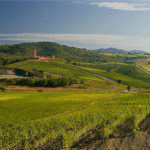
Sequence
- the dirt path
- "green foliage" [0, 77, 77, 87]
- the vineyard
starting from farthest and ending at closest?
"green foliage" [0, 77, 77, 87]
the vineyard
the dirt path

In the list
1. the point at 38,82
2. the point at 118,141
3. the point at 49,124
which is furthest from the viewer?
the point at 38,82

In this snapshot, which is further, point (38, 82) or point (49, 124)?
point (38, 82)

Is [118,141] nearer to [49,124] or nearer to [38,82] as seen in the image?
[49,124]

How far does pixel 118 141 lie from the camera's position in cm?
2881

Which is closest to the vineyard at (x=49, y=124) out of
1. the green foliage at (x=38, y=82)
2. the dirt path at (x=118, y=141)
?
the dirt path at (x=118, y=141)

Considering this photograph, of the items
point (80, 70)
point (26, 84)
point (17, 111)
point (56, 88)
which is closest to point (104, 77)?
point (80, 70)

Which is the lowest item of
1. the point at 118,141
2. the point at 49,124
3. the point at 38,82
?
the point at 38,82

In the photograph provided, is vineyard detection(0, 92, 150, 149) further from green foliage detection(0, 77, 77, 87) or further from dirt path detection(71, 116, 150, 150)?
green foliage detection(0, 77, 77, 87)

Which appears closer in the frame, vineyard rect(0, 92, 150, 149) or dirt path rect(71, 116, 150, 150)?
dirt path rect(71, 116, 150, 150)

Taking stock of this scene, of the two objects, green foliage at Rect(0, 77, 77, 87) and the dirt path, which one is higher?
the dirt path

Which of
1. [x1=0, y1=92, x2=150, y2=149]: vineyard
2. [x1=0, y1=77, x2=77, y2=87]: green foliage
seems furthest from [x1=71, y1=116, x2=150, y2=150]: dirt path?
[x1=0, y1=77, x2=77, y2=87]: green foliage

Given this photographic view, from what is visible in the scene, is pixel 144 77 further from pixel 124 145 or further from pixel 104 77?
pixel 124 145

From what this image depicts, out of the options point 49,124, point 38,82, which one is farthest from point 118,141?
point 38,82

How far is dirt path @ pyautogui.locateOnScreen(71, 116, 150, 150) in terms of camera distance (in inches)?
1064
